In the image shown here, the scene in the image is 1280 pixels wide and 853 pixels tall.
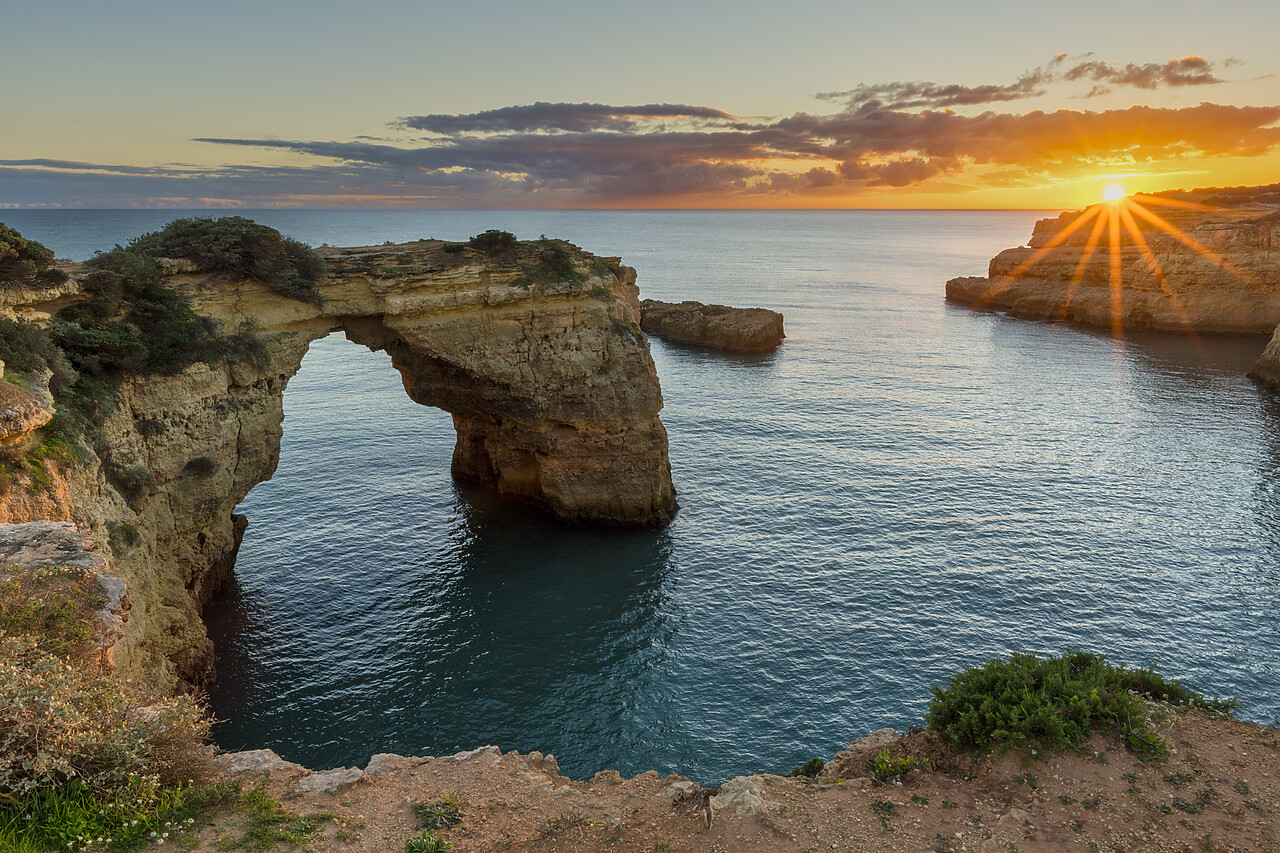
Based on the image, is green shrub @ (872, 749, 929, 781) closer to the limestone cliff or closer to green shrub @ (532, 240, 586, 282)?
the limestone cliff

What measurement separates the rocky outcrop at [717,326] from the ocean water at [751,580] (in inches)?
920

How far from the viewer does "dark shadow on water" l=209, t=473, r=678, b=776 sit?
963 inches

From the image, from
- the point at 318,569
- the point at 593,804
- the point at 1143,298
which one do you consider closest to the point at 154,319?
the point at 318,569

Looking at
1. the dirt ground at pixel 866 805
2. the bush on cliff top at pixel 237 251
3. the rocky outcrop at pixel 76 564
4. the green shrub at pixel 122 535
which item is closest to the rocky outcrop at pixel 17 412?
the rocky outcrop at pixel 76 564

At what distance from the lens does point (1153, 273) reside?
92.0 metres

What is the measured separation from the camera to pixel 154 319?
1048 inches

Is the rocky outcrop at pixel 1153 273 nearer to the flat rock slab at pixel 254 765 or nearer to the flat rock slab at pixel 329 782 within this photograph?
the flat rock slab at pixel 329 782

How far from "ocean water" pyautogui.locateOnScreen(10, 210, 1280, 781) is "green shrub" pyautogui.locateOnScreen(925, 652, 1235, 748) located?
25.9 feet

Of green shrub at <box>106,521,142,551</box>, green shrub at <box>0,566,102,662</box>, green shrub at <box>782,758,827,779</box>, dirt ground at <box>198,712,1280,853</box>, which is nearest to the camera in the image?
green shrub at <box>0,566,102,662</box>

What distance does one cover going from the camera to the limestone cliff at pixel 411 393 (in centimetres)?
2372

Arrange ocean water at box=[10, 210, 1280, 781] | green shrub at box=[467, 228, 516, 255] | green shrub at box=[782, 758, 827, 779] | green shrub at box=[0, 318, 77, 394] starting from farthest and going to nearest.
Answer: green shrub at box=[467, 228, 516, 255] → ocean water at box=[10, 210, 1280, 781] → green shrub at box=[0, 318, 77, 394] → green shrub at box=[782, 758, 827, 779]

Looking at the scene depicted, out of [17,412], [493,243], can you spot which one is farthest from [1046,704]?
[493,243]

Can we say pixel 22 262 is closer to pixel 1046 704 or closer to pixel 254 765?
pixel 254 765

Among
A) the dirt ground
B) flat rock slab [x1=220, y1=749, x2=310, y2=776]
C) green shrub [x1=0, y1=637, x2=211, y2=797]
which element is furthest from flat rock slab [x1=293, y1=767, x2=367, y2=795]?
green shrub [x1=0, y1=637, x2=211, y2=797]
